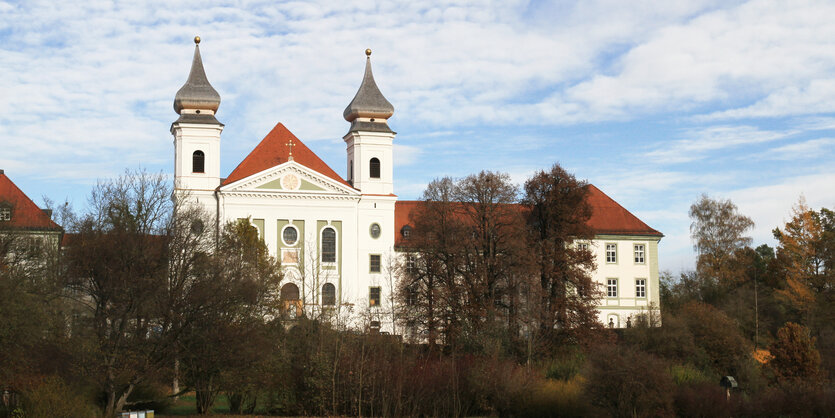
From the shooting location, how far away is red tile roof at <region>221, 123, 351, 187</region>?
55.0 m

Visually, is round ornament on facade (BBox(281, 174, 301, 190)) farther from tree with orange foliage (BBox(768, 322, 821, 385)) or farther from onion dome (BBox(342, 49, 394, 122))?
tree with orange foliage (BBox(768, 322, 821, 385))

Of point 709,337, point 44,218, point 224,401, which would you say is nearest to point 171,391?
point 224,401

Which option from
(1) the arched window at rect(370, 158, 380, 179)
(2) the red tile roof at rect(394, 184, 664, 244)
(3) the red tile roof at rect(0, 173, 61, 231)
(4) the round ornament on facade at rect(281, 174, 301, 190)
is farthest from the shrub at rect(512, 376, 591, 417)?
(2) the red tile roof at rect(394, 184, 664, 244)

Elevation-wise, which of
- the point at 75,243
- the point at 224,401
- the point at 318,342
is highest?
the point at 75,243

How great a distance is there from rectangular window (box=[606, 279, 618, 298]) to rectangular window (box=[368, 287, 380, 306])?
1459cm

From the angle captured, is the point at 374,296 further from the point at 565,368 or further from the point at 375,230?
the point at 565,368

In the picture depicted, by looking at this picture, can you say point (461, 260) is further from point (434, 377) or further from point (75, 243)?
point (75, 243)

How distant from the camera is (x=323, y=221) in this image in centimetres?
5450

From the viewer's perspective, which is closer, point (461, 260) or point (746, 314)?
point (461, 260)

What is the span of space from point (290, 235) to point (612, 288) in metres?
20.4

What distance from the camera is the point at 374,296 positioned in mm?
55281

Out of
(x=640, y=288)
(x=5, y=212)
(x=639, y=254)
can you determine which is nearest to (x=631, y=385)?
(x=5, y=212)

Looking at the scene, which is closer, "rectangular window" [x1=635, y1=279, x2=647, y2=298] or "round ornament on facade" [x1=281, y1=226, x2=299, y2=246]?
"round ornament on facade" [x1=281, y1=226, x2=299, y2=246]

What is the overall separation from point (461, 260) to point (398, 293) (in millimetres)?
3328
